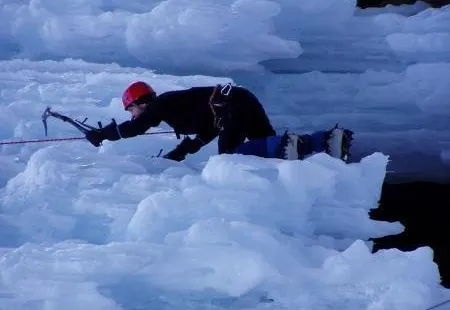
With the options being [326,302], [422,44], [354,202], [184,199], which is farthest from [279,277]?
[422,44]

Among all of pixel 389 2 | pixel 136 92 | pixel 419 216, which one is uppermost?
pixel 389 2

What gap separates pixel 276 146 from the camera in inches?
114

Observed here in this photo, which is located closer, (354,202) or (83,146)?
(354,202)

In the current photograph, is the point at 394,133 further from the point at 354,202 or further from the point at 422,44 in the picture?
the point at 354,202

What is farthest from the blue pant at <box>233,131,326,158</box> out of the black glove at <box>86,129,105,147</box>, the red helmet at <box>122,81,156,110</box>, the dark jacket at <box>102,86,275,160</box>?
the black glove at <box>86,129,105,147</box>

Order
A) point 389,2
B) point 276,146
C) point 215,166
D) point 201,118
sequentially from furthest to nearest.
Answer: point 389,2 → point 201,118 → point 276,146 → point 215,166

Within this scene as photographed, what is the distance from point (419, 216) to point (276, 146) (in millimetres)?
1287

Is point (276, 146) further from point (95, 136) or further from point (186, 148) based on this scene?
point (95, 136)

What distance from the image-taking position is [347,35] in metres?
4.84

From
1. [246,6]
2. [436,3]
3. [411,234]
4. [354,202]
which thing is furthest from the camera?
[436,3]

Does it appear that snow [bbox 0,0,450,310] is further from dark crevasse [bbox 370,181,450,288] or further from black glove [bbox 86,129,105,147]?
dark crevasse [bbox 370,181,450,288]

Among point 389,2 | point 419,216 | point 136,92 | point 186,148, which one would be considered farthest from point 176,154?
point 389,2

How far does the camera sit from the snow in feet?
6.79

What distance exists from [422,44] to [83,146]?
281 centimetres
